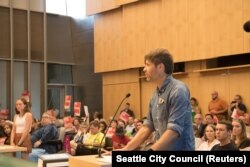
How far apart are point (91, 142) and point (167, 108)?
4881 millimetres

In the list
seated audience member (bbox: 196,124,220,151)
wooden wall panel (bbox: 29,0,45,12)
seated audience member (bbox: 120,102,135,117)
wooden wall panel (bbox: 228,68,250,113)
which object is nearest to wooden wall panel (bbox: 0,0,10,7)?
wooden wall panel (bbox: 29,0,45,12)

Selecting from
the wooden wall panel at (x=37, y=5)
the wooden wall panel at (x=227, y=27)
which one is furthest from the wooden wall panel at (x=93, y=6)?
the wooden wall panel at (x=227, y=27)

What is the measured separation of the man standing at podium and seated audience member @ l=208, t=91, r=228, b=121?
6807 millimetres

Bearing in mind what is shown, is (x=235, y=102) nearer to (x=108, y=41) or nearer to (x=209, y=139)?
(x=209, y=139)

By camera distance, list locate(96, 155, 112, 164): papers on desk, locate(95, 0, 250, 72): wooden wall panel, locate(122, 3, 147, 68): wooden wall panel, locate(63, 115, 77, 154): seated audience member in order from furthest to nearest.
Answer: locate(122, 3, 147, 68): wooden wall panel, locate(95, 0, 250, 72): wooden wall panel, locate(63, 115, 77, 154): seated audience member, locate(96, 155, 112, 164): papers on desk

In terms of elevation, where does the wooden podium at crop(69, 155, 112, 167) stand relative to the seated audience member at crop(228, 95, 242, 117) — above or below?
below

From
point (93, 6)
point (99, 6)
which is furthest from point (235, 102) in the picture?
point (93, 6)

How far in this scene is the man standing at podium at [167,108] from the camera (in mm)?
2396

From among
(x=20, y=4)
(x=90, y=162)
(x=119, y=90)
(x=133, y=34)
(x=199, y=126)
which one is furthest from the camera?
(x=20, y=4)

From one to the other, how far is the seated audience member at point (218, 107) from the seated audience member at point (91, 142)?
10.3 feet

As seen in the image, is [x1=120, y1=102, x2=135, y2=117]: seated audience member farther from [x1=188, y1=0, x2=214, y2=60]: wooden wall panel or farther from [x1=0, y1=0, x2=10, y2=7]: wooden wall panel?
[x1=0, y1=0, x2=10, y2=7]: wooden wall panel

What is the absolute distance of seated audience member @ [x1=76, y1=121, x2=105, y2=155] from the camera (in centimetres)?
663

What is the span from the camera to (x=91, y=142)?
23.7 ft

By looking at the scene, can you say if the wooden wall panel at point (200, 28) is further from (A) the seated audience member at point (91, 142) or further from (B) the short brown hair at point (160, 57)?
(B) the short brown hair at point (160, 57)
